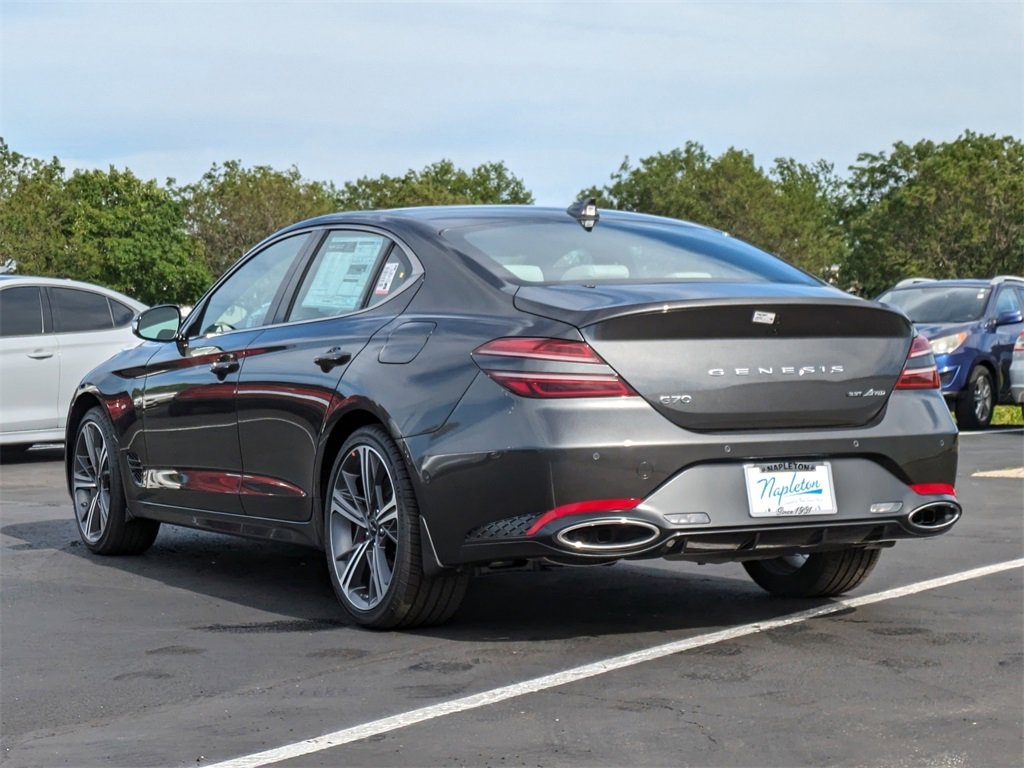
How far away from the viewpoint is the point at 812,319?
6.12 m

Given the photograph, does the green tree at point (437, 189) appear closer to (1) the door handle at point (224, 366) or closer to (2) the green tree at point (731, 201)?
(2) the green tree at point (731, 201)

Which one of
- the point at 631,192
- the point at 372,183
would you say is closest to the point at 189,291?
the point at 372,183

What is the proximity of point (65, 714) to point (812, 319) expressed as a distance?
2856mm

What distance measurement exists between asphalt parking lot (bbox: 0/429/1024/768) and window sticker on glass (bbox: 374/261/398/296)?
1313mm

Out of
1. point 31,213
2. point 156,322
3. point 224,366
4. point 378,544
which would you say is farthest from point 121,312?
point 31,213

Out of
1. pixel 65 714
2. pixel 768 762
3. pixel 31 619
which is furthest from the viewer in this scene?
pixel 31 619

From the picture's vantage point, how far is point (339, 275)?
7180 millimetres

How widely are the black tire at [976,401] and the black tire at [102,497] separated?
13.0 meters

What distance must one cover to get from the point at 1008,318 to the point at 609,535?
15921 millimetres

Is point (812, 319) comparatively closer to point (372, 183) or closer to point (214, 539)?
point (214, 539)

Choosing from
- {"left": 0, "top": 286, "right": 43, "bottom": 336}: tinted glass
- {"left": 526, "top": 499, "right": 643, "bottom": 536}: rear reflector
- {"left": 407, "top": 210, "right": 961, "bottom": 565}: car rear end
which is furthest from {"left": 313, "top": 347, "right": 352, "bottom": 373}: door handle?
{"left": 0, "top": 286, "right": 43, "bottom": 336}: tinted glass

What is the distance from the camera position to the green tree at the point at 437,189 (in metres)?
103

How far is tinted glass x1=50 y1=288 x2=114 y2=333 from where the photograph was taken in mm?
15672

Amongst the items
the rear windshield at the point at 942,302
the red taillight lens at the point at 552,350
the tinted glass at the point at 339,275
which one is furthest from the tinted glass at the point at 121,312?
the red taillight lens at the point at 552,350
